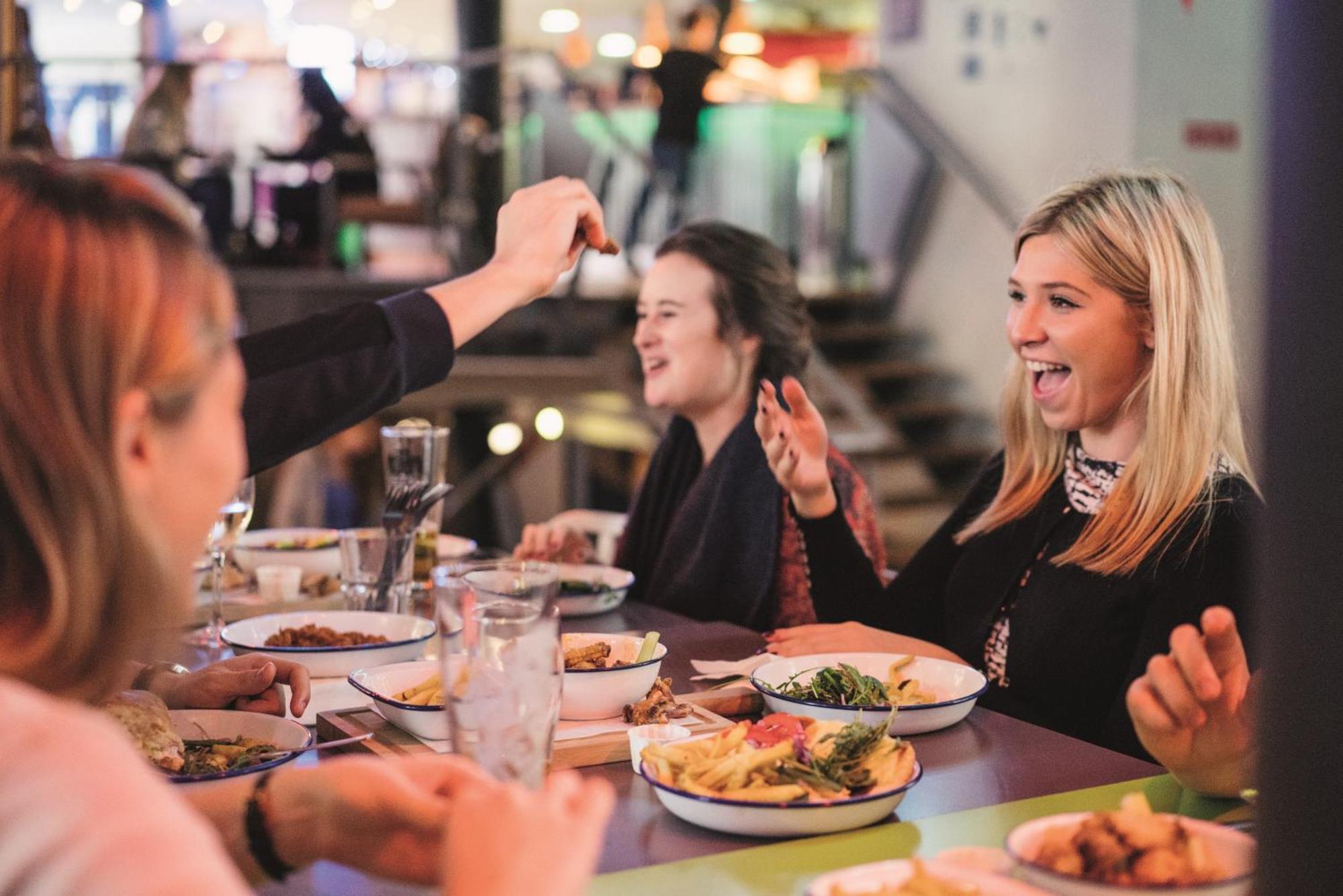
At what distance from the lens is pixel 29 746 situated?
74 cm

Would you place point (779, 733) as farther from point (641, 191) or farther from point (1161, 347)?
point (641, 191)

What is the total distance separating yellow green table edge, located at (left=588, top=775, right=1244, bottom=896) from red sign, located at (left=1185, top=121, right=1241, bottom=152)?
6105 mm

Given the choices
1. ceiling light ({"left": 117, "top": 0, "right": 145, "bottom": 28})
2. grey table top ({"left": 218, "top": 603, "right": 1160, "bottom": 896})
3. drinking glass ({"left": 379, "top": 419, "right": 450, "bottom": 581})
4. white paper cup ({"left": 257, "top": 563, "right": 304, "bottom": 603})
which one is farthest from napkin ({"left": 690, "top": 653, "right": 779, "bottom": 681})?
ceiling light ({"left": 117, "top": 0, "right": 145, "bottom": 28})

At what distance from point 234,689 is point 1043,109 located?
654 centimetres

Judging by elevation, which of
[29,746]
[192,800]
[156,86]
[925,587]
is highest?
[156,86]

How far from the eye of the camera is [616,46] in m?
14.1

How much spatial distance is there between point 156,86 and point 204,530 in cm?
725

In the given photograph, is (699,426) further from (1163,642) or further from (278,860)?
(278,860)

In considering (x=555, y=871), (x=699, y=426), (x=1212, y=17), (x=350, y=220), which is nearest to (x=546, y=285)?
(x=555, y=871)

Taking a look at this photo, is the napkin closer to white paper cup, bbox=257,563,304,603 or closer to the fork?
the fork

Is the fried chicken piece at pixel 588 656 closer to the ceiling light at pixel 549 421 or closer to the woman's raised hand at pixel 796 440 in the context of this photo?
the woman's raised hand at pixel 796 440

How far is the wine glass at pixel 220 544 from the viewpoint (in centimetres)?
220

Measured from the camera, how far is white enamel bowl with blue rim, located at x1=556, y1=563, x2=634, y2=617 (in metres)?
2.51

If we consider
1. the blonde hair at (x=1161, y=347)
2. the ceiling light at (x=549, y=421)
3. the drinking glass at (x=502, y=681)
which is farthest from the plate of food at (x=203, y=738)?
the ceiling light at (x=549, y=421)
